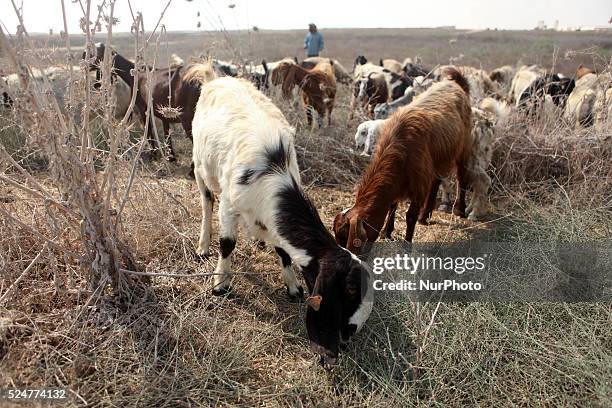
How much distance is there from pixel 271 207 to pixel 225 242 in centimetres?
80

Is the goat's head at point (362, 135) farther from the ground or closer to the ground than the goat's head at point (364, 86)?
closer to the ground

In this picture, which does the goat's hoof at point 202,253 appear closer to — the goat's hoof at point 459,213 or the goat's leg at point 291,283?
the goat's leg at point 291,283

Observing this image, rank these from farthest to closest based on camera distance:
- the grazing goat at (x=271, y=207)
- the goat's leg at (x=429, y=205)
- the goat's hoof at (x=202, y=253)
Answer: the goat's leg at (x=429, y=205)
the goat's hoof at (x=202, y=253)
the grazing goat at (x=271, y=207)

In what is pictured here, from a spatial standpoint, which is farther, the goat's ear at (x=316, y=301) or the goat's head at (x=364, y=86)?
the goat's head at (x=364, y=86)

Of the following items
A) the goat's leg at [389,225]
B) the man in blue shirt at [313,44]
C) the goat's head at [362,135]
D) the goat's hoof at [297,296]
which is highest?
the man in blue shirt at [313,44]

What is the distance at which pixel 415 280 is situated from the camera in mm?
4320

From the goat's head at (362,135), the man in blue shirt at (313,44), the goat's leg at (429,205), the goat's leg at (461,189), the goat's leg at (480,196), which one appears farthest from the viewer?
the man in blue shirt at (313,44)

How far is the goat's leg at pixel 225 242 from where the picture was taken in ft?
13.5

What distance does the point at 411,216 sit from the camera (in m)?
Result: 5.02

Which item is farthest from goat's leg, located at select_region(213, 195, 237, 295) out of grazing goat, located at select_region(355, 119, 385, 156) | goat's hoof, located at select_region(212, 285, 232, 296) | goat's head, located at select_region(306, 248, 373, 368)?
grazing goat, located at select_region(355, 119, 385, 156)

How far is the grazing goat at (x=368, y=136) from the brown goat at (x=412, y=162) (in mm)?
1099

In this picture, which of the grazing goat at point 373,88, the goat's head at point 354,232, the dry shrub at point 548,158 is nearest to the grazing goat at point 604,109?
the dry shrub at point 548,158

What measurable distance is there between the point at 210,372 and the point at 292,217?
1280mm

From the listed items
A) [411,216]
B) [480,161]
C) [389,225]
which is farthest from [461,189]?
[411,216]
